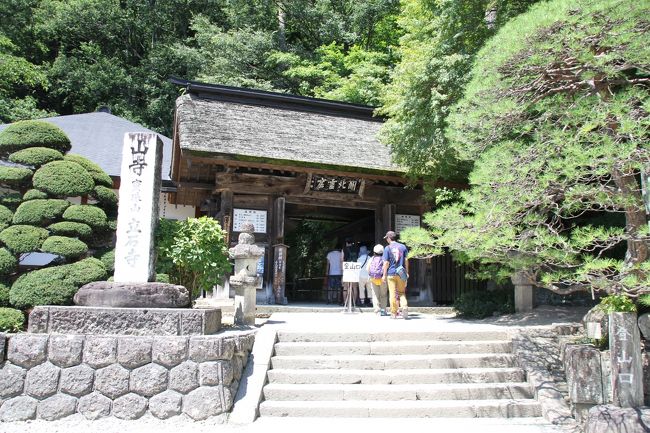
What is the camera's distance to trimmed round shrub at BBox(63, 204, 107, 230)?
7.38m

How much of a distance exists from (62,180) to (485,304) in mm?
8115

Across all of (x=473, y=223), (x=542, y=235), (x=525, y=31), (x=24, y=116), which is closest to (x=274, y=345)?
(x=473, y=223)

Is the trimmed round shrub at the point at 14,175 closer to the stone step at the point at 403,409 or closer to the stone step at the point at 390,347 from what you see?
the stone step at the point at 390,347

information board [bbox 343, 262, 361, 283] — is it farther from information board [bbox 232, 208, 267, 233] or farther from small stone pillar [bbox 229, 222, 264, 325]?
small stone pillar [bbox 229, 222, 264, 325]

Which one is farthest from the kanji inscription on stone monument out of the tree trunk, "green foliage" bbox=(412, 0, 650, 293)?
the tree trunk

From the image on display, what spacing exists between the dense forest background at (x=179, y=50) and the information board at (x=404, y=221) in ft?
25.4

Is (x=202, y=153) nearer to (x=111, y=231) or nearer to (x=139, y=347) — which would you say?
(x=111, y=231)

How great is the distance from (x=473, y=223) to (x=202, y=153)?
6.63 m

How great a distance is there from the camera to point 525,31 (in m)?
5.81

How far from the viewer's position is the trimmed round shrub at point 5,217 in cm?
730

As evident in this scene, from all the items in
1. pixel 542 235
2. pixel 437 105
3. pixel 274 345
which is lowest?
pixel 274 345

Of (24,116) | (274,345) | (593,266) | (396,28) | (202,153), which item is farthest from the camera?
(396,28)

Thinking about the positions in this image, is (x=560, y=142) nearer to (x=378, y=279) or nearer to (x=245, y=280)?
(x=245, y=280)

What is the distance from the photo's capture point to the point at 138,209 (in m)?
6.43
